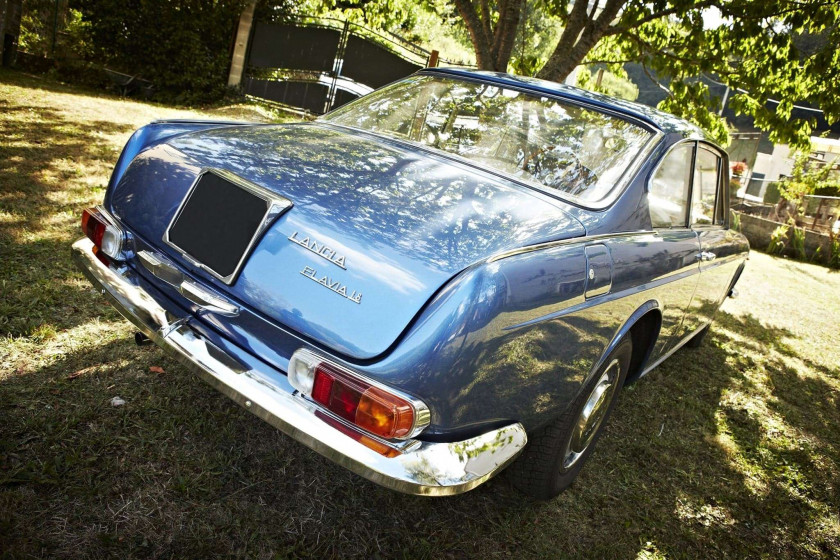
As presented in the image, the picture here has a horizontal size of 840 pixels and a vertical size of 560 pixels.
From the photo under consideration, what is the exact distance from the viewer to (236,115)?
1088 centimetres

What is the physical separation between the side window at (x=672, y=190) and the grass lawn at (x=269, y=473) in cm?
131

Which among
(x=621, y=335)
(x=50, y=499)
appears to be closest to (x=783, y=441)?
(x=621, y=335)

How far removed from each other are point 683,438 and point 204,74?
1121 cm

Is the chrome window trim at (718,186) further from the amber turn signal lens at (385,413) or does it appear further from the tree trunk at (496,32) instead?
the tree trunk at (496,32)

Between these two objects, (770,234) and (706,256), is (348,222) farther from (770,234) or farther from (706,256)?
(770,234)

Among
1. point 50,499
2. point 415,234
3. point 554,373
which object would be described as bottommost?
point 50,499

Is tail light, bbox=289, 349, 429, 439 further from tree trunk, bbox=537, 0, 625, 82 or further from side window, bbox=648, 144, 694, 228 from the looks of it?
tree trunk, bbox=537, 0, 625, 82

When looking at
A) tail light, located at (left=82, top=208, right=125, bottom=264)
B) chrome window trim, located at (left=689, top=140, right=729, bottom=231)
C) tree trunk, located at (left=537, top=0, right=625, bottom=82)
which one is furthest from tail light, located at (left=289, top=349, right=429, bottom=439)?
tree trunk, located at (left=537, top=0, right=625, bottom=82)

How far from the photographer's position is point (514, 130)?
285 cm

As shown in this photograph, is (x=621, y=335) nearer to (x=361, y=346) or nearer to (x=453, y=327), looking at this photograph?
(x=453, y=327)

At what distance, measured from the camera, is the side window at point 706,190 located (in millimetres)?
3374

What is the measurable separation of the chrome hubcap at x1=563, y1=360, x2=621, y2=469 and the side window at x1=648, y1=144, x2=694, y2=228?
2.50 feet

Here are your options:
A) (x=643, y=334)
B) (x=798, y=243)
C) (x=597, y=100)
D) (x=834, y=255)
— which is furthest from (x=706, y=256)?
(x=834, y=255)

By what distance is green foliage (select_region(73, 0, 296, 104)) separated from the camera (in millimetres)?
11117
